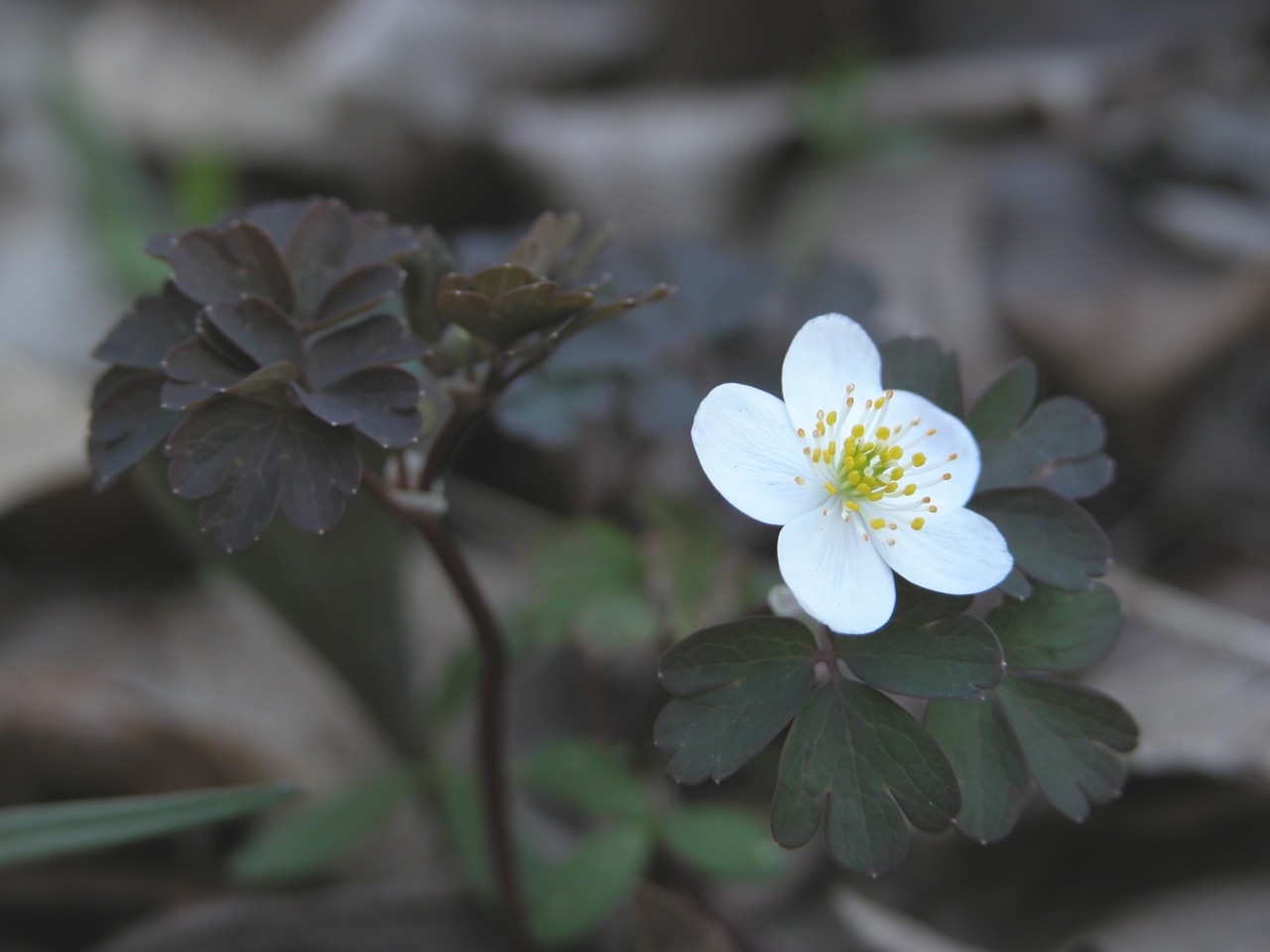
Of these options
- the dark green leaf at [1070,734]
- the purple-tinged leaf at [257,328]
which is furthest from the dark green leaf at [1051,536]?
the purple-tinged leaf at [257,328]

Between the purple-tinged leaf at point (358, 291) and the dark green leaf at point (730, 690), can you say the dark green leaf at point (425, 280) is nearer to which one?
the purple-tinged leaf at point (358, 291)

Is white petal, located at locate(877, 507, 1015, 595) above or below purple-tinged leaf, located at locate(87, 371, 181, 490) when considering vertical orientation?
below

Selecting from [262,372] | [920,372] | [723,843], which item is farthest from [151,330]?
[723,843]

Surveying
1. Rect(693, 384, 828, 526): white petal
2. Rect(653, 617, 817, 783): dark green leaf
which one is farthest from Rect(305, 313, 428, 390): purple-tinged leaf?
Rect(653, 617, 817, 783): dark green leaf

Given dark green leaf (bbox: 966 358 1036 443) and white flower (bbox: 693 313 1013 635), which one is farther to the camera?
dark green leaf (bbox: 966 358 1036 443)

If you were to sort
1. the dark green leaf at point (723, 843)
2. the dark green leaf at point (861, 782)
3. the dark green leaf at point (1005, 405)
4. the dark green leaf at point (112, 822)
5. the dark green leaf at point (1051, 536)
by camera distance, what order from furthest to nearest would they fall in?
1. the dark green leaf at point (723, 843)
2. the dark green leaf at point (112, 822)
3. the dark green leaf at point (1005, 405)
4. the dark green leaf at point (1051, 536)
5. the dark green leaf at point (861, 782)

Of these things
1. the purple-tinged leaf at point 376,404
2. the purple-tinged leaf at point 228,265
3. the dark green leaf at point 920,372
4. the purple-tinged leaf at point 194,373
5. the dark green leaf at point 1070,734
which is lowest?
the dark green leaf at point 1070,734

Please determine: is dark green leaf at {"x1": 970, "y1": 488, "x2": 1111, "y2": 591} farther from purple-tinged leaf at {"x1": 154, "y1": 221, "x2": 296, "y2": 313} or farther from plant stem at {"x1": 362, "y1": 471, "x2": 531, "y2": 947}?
purple-tinged leaf at {"x1": 154, "y1": 221, "x2": 296, "y2": 313}
